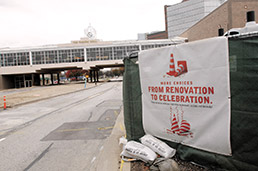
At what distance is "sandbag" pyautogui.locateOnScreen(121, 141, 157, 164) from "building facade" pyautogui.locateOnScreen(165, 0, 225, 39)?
3385 inches

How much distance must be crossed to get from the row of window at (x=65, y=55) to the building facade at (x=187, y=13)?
38.0 meters

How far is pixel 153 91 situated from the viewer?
3.95 meters

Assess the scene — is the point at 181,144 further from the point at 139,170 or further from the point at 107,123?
the point at 107,123

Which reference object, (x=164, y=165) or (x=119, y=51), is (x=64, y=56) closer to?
(x=119, y=51)

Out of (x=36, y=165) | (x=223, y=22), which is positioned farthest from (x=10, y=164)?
(x=223, y=22)

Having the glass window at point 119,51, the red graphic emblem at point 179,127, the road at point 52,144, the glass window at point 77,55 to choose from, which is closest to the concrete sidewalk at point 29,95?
the road at point 52,144

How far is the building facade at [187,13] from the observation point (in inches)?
3049

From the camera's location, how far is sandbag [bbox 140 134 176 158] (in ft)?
11.5

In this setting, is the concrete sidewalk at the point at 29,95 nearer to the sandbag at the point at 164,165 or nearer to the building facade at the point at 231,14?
the sandbag at the point at 164,165

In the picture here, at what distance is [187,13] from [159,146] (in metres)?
90.2

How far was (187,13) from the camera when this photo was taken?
82625 millimetres

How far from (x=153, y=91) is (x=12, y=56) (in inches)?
2443

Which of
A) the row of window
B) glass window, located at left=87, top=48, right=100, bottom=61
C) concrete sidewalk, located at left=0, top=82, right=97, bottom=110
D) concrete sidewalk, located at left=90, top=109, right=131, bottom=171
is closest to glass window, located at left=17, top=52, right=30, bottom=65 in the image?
the row of window

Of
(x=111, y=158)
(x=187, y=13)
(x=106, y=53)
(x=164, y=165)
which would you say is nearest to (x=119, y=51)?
(x=106, y=53)
